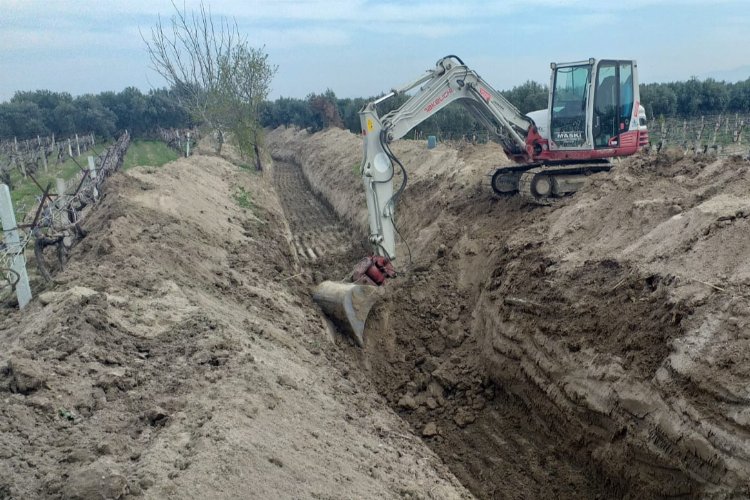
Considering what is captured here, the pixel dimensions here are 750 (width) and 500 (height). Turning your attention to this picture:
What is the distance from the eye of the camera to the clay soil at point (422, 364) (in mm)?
4406

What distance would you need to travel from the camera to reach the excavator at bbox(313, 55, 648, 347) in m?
9.80

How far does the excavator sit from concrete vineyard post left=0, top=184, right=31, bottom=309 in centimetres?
421

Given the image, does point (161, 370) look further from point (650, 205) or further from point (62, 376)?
point (650, 205)

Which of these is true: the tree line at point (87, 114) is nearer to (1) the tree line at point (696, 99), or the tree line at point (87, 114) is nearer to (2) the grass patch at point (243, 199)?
(2) the grass patch at point (243, 199)

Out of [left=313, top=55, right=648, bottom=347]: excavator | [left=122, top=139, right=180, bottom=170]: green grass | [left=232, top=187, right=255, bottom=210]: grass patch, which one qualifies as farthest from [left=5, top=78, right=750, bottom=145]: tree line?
[left=313, top=55, right=648, bottom=347]: excavator

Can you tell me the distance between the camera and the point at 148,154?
40.9m

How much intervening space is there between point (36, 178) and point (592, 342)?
25.6m

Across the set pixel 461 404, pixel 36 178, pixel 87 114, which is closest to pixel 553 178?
pixel 461 404

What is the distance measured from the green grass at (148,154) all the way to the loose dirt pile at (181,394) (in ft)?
83.9

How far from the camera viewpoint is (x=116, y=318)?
611 centimetres

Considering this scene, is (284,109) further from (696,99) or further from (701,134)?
(701,134)

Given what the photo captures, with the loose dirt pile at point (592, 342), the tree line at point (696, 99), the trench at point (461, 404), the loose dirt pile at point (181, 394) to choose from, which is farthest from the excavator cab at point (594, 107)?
the tree line at point (696, 99)

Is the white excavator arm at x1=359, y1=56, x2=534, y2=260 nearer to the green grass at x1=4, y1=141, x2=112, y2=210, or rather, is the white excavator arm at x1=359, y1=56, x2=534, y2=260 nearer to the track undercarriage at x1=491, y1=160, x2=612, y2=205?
the track undercarriage at x1=491, y1=160, x2=612, y2=205

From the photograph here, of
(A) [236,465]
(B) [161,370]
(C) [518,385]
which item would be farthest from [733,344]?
(B) [161,370]
